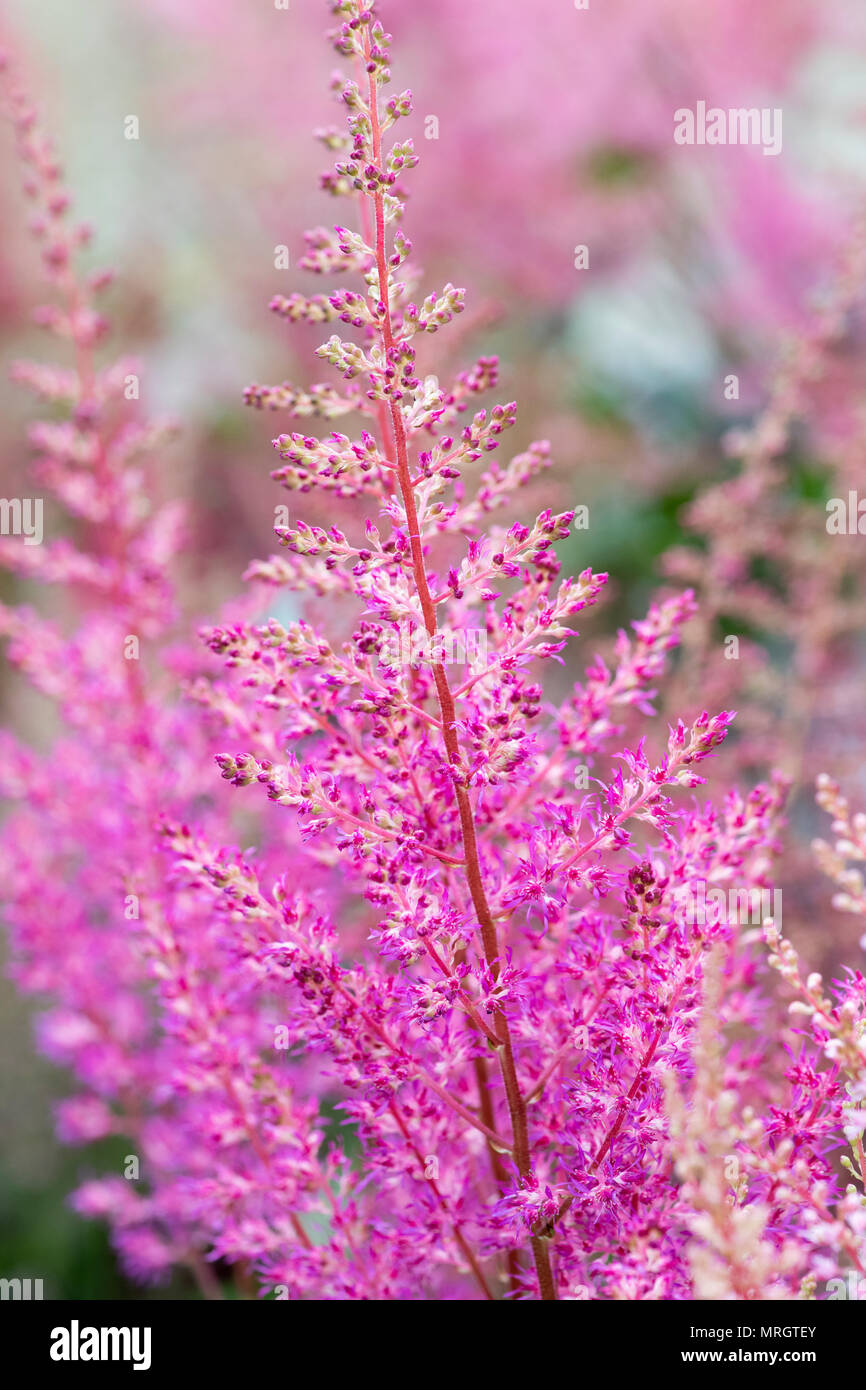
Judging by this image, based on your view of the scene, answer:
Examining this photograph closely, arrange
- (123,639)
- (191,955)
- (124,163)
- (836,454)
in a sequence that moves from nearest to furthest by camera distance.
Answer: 1. (191,955)
2. (123,639)
3. (836,454)
4. (124,163)

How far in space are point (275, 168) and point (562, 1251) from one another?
1981 millimetres

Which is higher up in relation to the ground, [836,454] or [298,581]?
[836,454]

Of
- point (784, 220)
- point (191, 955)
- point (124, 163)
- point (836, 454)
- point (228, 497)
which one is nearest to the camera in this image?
point (191, 955)

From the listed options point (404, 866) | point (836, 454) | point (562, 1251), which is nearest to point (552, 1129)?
point (562, 1251)

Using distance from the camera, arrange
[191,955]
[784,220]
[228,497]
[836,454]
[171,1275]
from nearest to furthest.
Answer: [191,955], [836,454], [171,1275], [784,220], [228,497]

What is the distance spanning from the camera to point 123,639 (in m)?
0.95

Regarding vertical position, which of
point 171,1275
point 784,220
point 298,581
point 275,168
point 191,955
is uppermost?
point 275,168

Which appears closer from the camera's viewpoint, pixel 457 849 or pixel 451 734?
pixel 451 734

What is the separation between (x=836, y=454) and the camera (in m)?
1.15

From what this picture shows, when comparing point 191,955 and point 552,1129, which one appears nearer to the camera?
point 552,1129

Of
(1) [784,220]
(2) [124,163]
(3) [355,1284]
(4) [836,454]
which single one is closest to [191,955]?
(3) [355,1284]

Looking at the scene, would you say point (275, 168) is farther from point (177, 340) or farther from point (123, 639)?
point (123, 639)
